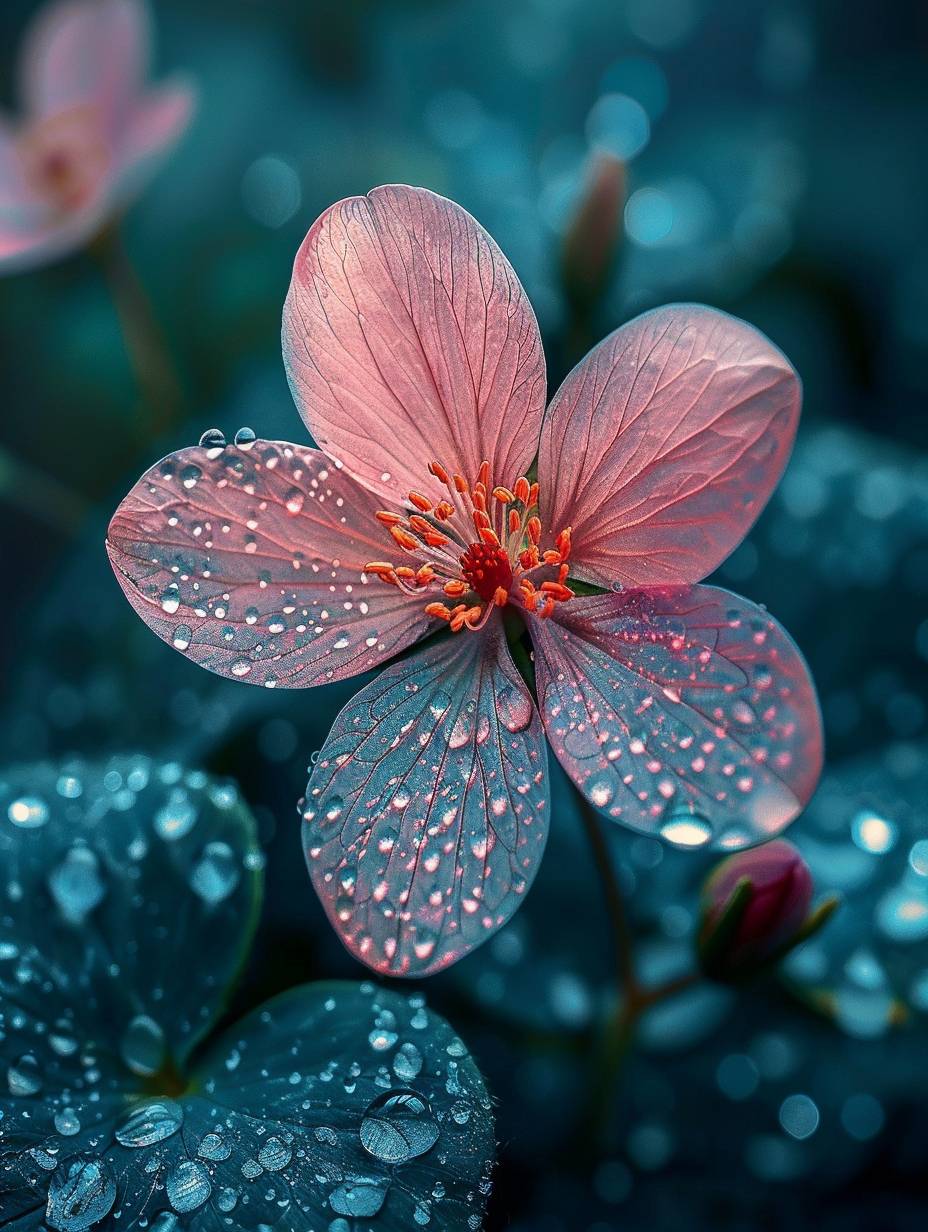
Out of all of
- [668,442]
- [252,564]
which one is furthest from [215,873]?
[668,442]

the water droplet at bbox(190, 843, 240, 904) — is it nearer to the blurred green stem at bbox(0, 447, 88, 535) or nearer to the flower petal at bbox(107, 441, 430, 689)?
the flower petal at bbox(107, 441, 430, 689)

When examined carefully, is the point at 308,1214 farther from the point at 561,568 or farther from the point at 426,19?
the point at 426,19

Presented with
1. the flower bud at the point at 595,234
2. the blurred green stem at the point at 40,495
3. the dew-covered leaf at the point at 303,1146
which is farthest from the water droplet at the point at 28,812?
the flower bud at the point at 595,234

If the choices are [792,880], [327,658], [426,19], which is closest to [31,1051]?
[327,658]

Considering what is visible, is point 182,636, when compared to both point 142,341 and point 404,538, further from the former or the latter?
point 142,341

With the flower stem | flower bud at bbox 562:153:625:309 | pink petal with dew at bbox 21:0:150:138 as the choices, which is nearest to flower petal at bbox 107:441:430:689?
the flower stem

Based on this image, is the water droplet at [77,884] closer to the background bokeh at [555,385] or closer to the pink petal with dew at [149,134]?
the background bokeh at [555,385]
